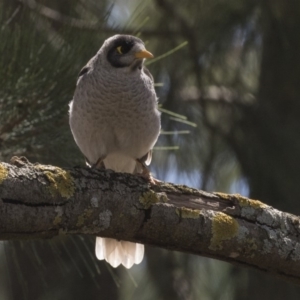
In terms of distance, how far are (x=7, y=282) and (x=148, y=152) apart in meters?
2.17

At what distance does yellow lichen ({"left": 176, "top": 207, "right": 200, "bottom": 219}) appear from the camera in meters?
3.11

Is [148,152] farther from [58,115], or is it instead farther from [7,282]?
[7,282]

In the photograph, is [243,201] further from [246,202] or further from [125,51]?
[125,51]

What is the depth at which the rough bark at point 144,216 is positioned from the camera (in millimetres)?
2717

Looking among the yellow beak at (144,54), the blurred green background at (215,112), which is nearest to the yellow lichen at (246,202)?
the yellow beak at (144,54)

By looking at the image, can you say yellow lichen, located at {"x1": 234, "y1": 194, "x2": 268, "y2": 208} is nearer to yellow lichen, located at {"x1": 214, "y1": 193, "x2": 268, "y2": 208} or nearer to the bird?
yellow lichen, located at {"x1": 214, "y1": 193, "x2": 268, "y2": 208}

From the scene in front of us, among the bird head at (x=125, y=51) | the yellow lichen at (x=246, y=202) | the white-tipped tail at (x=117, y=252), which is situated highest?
the bird head at (x=125, y=51)

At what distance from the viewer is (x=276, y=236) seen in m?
3.25

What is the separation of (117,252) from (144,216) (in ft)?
4.43

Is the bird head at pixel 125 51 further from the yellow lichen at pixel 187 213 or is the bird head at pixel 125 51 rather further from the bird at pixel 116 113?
the yellow lichen at pixel 187 213

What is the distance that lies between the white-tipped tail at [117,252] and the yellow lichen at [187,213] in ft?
4.08

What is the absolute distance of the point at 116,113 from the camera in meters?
4.40

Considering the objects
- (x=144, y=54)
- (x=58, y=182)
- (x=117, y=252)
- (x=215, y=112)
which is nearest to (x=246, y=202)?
(x=58, y=182)

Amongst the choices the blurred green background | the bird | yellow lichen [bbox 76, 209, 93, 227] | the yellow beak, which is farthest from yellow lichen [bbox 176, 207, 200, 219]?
the blurred green background
